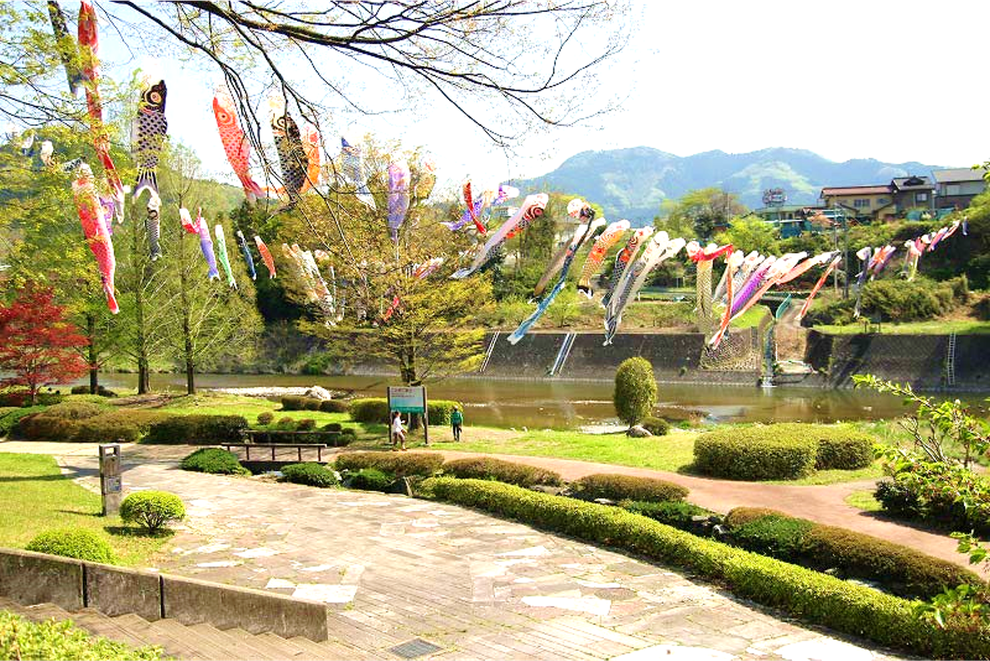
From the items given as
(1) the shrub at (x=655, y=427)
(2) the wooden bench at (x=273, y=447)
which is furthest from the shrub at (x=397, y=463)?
(1) the shrub at (x=655, y=427)

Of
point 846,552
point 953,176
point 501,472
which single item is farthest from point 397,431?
point 953,176

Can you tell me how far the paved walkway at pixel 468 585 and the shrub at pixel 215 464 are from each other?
124 inches

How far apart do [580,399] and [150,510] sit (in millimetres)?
26476

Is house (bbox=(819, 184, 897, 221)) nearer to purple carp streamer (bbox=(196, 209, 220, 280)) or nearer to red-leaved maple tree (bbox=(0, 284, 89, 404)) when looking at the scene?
purple carp streamer (bbox=(196, 209, 220, 280))

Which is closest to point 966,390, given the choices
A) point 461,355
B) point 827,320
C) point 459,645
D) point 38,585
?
point 827,320

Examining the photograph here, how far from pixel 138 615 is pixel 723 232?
69020mm

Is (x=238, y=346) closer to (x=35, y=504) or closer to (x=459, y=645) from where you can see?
(x=35, y=504)

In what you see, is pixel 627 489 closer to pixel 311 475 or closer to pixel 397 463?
pixel 397 463

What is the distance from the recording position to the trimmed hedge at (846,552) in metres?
7.96

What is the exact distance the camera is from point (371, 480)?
1512 cm

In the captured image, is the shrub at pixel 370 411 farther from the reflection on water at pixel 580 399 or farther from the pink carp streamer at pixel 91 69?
the pink carp streamer at pixel 91 69

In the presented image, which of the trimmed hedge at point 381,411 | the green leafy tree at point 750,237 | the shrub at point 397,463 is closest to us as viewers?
the shrub at point 397,463

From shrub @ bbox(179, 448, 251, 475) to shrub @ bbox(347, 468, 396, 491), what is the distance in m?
2.75

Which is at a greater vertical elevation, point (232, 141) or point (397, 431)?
point (232, 141)
